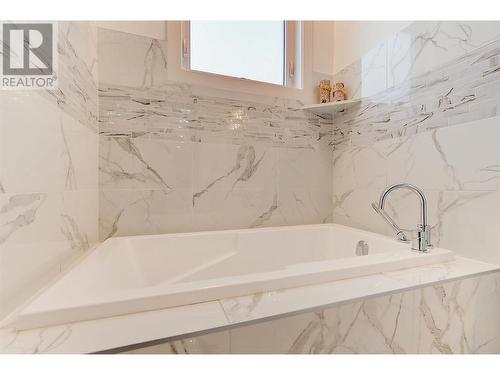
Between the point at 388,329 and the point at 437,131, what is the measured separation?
0.94 metres

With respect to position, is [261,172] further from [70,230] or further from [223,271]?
[70,230]

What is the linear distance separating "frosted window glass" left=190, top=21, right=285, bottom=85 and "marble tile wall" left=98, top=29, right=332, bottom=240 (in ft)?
0.61

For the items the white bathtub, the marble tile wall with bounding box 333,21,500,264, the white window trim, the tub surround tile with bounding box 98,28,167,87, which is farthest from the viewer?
the white window trim

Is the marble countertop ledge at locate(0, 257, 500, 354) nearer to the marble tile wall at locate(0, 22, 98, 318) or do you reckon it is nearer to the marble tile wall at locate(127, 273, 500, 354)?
the marble tile wall at locate(127, 273, 500, 354)

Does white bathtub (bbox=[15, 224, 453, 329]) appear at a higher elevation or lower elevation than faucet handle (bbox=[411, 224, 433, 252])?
lower

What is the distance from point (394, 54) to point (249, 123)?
92 centimetres

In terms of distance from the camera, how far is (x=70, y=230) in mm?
995

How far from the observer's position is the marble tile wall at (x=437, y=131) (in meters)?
1.00

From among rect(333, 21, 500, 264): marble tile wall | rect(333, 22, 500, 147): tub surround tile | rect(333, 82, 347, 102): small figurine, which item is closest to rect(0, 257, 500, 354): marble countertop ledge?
rect(333, 21, 500, 264): marble tile wall

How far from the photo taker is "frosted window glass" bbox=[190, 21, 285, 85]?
5.24ft

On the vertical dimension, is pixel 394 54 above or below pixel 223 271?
above

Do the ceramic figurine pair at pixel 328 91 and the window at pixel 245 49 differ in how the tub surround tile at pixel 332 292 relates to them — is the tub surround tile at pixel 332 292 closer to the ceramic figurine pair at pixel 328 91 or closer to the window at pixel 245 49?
the ceramic figurine pair at pixel 328 91

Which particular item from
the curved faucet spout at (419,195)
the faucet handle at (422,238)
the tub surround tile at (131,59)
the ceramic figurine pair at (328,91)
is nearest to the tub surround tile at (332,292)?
the faucet handle at (422,238)
